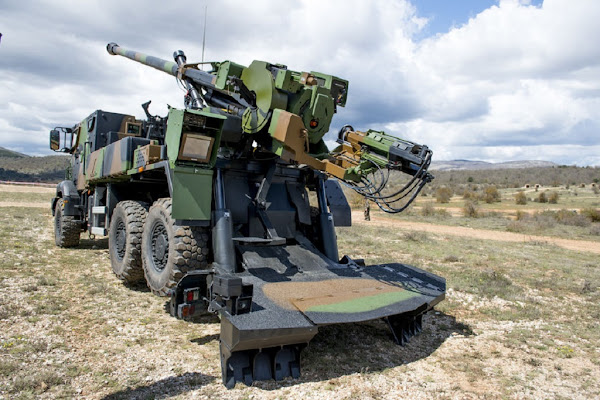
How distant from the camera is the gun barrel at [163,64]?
6.96 meters

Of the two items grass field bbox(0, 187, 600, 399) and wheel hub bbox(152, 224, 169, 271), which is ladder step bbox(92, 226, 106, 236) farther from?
wheel hub bbox(152, 224, 169, 271)

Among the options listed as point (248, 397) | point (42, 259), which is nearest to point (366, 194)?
point (248, 397)

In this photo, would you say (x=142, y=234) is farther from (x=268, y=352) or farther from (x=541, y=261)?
(x=541, y=261)

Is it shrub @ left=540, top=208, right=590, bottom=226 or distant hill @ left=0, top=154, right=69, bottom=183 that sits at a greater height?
distant hill @ left=0, top=154, right=69, bottom=183

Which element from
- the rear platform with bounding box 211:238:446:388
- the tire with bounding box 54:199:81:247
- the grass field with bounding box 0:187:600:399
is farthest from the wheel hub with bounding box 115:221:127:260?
the tire with bounding box 54:199:81:247

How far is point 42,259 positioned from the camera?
8898 mm

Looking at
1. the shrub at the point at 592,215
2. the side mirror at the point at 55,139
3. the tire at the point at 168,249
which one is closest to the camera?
the tire at the point at 168,249

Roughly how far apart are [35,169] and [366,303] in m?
84.6

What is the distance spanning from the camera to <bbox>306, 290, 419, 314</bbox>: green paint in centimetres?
454

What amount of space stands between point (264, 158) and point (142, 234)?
6.87ft

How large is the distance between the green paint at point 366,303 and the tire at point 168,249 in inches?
73.2

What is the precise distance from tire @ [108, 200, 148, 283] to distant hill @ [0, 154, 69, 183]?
61.7m

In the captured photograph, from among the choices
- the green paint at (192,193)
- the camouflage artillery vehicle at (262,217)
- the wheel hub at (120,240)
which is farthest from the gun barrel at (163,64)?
the wheel hub at (120,240)

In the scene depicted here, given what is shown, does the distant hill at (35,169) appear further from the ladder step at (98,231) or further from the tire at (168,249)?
the tire at (168,249)
